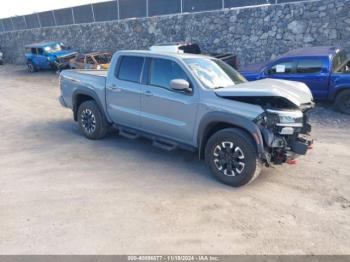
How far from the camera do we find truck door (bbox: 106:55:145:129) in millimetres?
6199

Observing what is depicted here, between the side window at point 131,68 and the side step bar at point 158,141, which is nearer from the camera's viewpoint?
the side step bar at point 158,141

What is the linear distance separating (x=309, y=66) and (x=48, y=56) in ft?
54.1

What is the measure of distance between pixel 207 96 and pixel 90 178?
226 centimetres

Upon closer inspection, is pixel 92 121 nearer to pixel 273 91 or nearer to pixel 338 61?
pixel 273 91

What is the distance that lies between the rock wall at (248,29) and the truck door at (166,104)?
30.0ft

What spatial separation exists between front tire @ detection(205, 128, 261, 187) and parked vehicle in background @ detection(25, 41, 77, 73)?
17.0 meters

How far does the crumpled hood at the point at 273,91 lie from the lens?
4.80m

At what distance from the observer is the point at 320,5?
1262 centimetres

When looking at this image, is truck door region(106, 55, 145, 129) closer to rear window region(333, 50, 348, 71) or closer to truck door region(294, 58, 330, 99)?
truck door region(294, 58, 330, 99)

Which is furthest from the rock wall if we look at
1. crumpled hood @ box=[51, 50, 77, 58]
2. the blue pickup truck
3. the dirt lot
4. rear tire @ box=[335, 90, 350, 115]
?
the dirt lot

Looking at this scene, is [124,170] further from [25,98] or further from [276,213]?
[25,98]

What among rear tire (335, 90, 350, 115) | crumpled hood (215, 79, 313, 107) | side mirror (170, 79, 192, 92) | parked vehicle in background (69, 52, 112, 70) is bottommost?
rear tire (335, 90, 350, 115)

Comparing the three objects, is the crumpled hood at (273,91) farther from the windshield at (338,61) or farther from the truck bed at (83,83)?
the windshield at (338,61)

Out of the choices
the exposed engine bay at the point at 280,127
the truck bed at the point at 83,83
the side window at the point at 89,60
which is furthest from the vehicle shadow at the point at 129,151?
the side window at the point at 89,60
